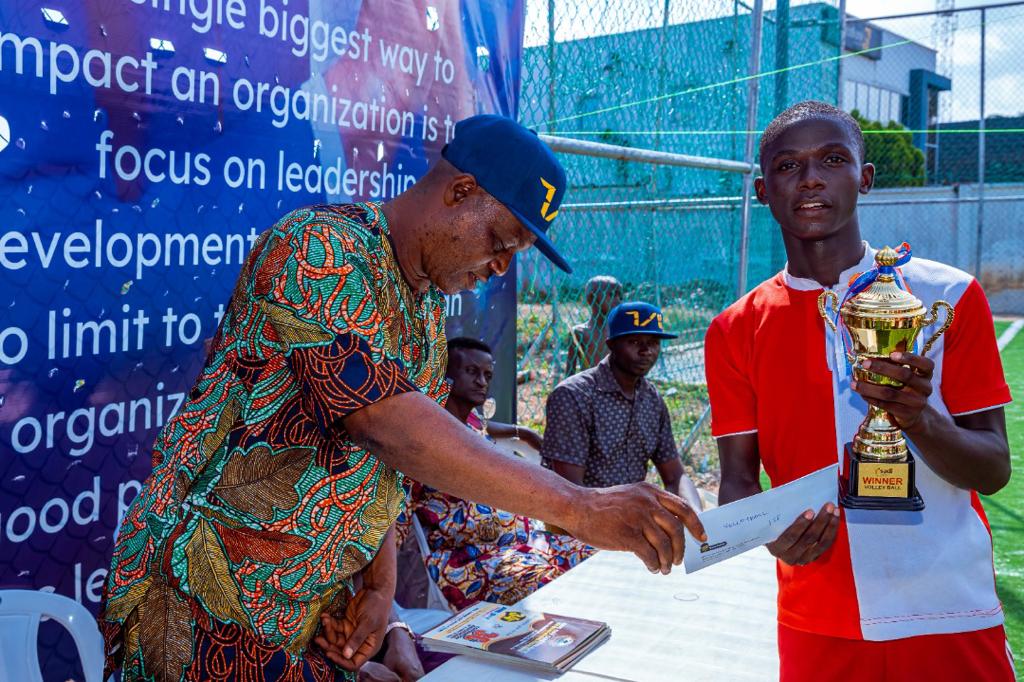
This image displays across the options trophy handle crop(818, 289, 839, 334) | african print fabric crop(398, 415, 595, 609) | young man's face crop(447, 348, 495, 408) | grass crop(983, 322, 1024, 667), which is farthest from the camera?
grass crop(983, 322, 1024, 667)

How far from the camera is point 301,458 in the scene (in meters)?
1.65

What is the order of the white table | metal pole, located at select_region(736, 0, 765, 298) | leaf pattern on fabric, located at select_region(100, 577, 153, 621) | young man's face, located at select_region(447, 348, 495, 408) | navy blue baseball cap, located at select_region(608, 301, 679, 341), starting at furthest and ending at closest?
metal pole, located at select_region(736, 0, 765, 298) → navy blue baseball cap, located at select_region(608, 301, 679, 341) → young man's face, located at select_region(447, 348, 495, 408) → the white table → leaf pattern on fabric, located at select_region(100, 577, 153, 621)

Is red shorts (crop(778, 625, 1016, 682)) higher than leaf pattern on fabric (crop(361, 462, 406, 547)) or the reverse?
the reverse

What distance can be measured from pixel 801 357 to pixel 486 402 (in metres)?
2.42

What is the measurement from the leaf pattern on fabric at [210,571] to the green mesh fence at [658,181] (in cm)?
321

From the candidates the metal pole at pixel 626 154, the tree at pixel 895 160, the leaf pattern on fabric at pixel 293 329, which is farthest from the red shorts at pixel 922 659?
the tree at pixel 895 160

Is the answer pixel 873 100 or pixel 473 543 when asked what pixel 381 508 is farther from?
pixel 873 100

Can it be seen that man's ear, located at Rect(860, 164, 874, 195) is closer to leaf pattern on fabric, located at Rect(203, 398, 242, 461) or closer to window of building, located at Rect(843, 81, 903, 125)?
leaf pattern on fabric, located at Rect(203, 398, 242, 461)

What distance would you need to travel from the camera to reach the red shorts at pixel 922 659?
71.9 inches

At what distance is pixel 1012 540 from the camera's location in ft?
18.5

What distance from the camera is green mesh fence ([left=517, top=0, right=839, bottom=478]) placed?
16.8ft

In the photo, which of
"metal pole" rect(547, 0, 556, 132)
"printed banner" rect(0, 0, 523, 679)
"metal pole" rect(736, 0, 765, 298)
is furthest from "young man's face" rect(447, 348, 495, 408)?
"metal pole" rect(736, 0, 765, 298)

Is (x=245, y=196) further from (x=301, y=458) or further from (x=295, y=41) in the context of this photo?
(x=301, y=458)

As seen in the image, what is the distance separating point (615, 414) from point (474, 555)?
47.5 inches
